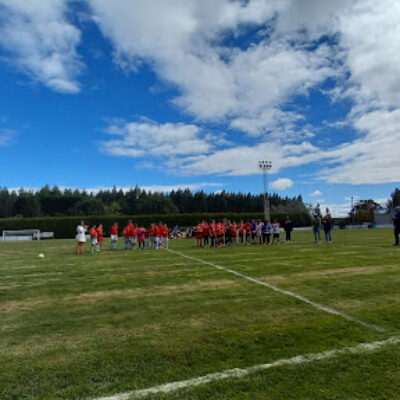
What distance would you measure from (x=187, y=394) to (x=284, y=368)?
1152 millimetres

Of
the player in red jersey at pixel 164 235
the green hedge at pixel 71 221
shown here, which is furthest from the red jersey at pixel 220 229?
the green hedge at pixel 71 221

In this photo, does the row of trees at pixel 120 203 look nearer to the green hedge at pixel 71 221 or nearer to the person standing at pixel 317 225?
the green hedge at pixel 71 221

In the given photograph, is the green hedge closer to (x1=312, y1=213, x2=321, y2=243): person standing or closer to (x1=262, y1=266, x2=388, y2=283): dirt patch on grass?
(x1=312, y1=213, x2=321, y2=243): person standing

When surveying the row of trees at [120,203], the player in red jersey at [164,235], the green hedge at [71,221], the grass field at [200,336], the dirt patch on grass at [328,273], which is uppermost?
the row of trees at [120,203]

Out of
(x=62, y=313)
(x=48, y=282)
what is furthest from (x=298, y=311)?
(x=48, y=282)

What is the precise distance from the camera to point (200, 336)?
4.45 metres

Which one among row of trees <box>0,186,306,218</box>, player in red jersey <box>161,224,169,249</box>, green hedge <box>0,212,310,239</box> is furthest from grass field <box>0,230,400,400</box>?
row of trees <box>0,186,306,218</box>

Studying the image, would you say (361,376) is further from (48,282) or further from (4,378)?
(48,282)

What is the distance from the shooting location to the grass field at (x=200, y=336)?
10.4 feet

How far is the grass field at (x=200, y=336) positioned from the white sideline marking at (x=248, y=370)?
0.03 m

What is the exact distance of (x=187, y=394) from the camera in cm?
301

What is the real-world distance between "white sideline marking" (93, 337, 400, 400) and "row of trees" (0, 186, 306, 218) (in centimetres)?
8937

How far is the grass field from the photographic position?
3.17 metres

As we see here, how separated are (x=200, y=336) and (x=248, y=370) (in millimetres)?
1142
